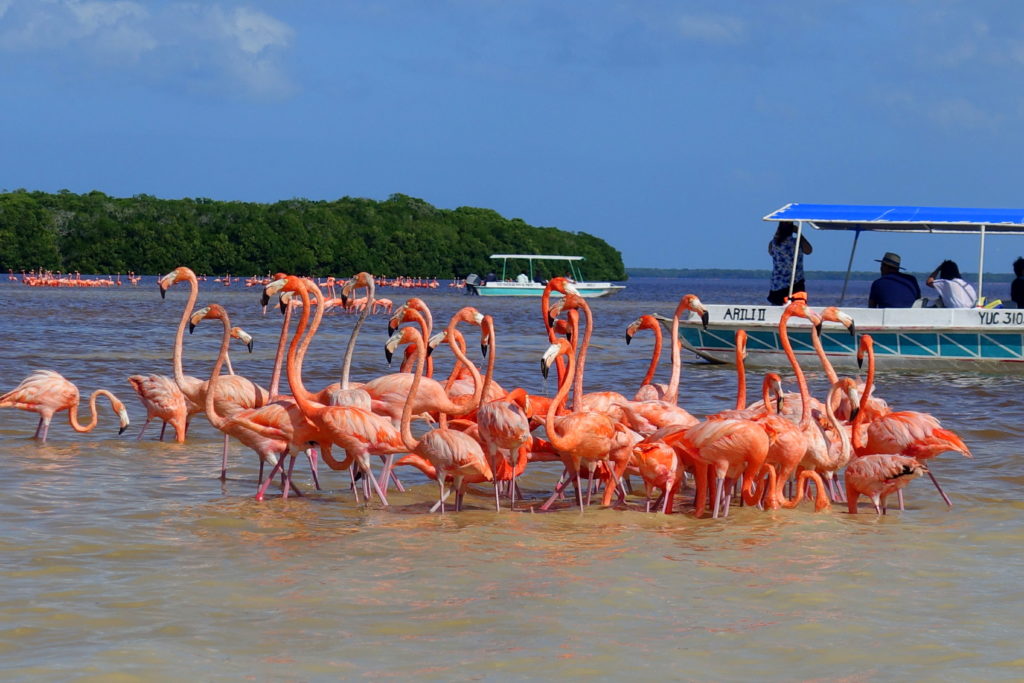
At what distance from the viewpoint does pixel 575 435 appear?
745 centimetres

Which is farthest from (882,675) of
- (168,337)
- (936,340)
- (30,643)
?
(168,337)

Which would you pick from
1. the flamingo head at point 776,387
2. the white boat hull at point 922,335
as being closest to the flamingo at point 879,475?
the flamingo head at point 776,387

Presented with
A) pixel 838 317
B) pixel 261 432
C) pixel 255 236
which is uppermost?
pixel 255 236

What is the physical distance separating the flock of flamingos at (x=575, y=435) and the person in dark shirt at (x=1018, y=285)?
9.26 m

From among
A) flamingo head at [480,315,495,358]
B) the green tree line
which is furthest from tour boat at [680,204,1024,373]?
the green tree line

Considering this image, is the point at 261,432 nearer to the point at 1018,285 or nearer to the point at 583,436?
the point at 583,436

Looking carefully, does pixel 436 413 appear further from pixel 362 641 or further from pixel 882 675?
pixel 882 675

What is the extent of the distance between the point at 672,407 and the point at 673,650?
369cm

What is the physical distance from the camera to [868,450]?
8.21m

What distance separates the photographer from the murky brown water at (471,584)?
4.73 meters

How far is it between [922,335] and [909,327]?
218mm

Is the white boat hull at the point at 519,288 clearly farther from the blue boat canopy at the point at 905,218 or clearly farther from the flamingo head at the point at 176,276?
the flamingo head at the point at 176,276

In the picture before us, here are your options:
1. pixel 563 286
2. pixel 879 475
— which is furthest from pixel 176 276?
pixel 879 475

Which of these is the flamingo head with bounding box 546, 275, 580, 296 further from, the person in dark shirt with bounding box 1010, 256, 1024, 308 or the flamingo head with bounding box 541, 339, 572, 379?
the person in dark shirt with bounding box 1010, 256, 1024, 308
